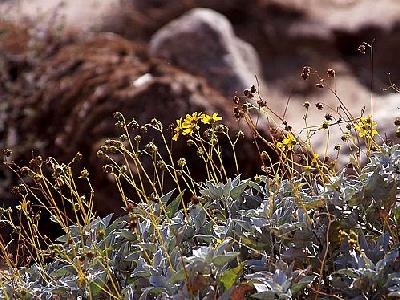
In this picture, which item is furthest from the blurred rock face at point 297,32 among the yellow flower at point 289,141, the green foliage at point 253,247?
the yellow flower at point 289,141

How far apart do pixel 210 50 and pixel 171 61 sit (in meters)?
2.01

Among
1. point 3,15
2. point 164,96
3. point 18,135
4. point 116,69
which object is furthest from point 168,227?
point 3,15

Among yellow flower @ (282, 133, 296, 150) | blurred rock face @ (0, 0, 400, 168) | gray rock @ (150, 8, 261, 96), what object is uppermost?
yellow flower @ (282, 133, 296, 150)

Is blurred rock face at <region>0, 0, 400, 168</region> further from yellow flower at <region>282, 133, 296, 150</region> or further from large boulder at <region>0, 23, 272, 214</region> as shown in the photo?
yellow flower at <region>282, 133, 296, 150</region>

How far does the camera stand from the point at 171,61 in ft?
21.9

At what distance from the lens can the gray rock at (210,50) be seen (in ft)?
26.9

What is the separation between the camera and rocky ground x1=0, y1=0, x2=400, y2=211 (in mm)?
5625

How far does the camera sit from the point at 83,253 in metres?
2.74

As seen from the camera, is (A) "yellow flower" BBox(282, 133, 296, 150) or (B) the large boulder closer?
(A) "yellow flower" BBox(282, 133, 296, 150)

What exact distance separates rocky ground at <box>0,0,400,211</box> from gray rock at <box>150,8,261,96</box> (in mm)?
13

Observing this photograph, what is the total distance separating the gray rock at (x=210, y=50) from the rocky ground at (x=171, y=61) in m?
0.01

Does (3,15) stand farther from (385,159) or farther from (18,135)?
(385,159)

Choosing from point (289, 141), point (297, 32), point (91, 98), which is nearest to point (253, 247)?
point (289, 141)

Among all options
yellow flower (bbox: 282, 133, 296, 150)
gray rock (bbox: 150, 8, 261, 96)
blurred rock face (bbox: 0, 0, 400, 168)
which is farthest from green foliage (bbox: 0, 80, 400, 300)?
blurred rock face (bbox: 0, 0, 400, 168)
